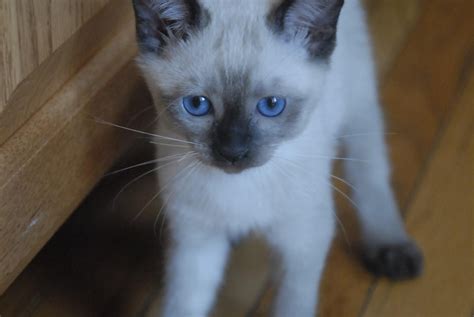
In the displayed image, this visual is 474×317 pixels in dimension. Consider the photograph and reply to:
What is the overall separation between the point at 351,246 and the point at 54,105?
25.6 inches

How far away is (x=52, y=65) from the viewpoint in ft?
3.49

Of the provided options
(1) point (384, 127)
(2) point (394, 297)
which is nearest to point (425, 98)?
(1) point (384, 127)

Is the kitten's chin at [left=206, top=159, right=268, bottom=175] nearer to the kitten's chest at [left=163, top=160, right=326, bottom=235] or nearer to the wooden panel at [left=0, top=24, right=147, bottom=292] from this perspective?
the kitten's chest at [left=163, top=160, right=326, bottom=235]

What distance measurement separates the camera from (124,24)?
4.04ft

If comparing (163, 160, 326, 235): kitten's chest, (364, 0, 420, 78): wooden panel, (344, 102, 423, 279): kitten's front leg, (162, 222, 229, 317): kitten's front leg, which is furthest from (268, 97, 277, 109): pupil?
(364, 0, 420, 78): wooden panel

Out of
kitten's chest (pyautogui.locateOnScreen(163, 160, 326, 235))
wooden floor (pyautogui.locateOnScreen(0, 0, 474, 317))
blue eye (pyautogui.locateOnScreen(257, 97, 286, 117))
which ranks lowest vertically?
wooden floor (pyautogui.locateOnScreen(0, 0, 474, 317))

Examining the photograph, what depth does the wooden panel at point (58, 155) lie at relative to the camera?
1.04 m

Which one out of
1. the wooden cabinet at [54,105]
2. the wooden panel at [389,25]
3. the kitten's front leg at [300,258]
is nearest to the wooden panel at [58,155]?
the wooden cabinet at [54,105]

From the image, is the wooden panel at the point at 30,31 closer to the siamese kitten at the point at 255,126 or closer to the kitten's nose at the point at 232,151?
the siamese kitten at the point at 255,126

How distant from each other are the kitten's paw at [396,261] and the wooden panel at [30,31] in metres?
0.70

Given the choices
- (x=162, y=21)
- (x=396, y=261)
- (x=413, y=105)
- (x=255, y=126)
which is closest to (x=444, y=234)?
(x=396, y=261)

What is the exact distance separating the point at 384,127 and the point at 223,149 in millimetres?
652

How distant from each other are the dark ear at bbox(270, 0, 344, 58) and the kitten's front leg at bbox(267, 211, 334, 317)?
0.28m

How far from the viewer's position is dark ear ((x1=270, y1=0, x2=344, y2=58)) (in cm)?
93
